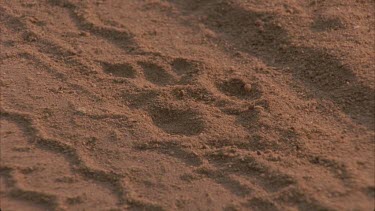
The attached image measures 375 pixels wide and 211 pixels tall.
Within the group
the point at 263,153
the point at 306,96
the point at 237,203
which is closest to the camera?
the point at 237,203

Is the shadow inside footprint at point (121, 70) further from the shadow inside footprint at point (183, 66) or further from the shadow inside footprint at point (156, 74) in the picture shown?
the shadow inside footprint at point (183, 66)

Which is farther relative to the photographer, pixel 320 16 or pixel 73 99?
pixel 320 16

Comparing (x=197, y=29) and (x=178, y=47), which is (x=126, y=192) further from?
(x=197, y=29)

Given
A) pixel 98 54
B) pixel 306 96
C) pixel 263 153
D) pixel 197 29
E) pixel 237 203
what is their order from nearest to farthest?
pixel 237 203
pixel 263 153
pixel 306 96
pixel 98 54
pixel 197 29

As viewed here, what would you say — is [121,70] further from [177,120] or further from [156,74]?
[177,120]

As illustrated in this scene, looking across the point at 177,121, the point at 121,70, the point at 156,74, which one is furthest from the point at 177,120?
the point at 121,70

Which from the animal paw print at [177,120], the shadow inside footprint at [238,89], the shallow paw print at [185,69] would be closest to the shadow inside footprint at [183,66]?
the shallow paw print at [185,69]

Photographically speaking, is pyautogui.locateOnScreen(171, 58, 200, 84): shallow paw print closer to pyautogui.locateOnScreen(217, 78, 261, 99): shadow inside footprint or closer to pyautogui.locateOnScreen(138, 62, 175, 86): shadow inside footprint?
pyautogui.locateOnScreen(138, 62, 175, 86): shadow inside footprint

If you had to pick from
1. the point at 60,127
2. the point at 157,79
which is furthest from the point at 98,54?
the point at 60,127
